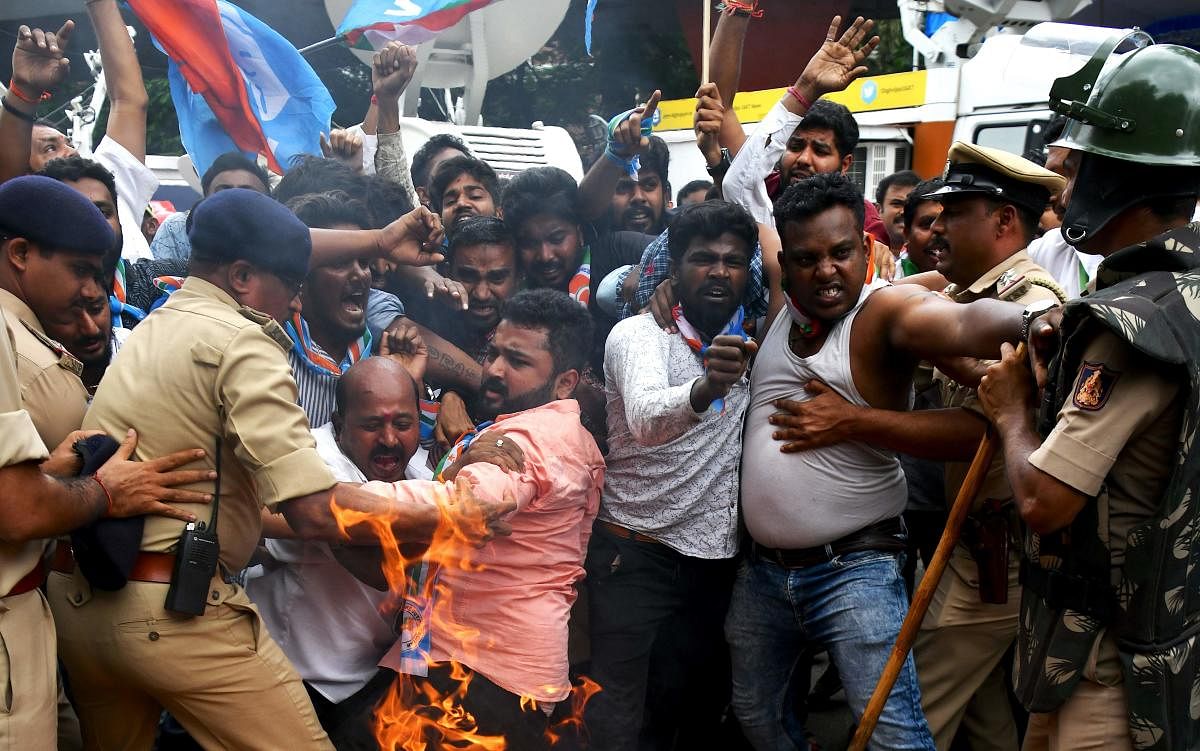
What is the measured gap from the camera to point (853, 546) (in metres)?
3.32

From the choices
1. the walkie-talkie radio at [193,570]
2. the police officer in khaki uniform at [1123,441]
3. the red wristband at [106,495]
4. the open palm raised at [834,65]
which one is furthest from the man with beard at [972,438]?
the red wristband at [106,495]

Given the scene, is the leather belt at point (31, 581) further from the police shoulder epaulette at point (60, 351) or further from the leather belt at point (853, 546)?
the leather belt at point (853, 546)

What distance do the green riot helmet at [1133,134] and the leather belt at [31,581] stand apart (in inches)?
112

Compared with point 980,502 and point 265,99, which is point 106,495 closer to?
point 265,99

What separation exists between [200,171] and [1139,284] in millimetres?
4252

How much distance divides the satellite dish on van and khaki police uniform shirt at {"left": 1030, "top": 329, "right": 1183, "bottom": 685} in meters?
3.96

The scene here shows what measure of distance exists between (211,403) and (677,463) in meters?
1.61

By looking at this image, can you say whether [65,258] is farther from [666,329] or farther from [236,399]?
[666,329]

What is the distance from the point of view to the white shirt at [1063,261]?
16.5 feet

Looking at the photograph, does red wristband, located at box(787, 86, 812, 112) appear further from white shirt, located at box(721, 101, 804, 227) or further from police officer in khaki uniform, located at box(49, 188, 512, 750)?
police officer in khaki uniform, located at box(49, 188, 512, 750)

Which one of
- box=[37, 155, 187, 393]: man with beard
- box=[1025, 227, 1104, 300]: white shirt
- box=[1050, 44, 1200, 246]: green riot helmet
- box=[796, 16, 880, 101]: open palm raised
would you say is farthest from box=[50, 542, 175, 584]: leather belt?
box=[1025, 227, 1104, 300]: white shirt

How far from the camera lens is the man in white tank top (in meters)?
3.22

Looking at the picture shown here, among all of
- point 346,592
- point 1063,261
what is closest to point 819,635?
point 346,592

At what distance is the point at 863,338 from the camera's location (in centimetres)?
331
